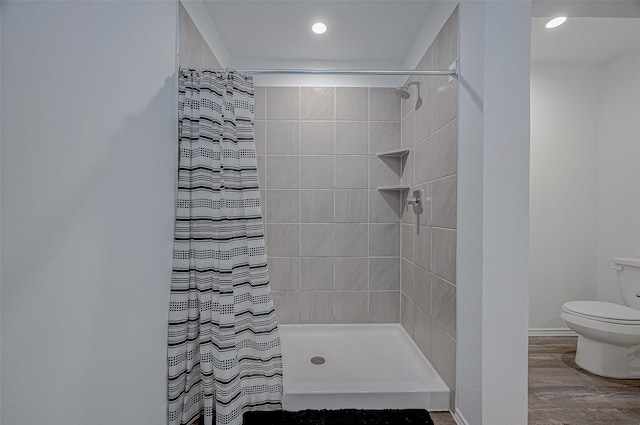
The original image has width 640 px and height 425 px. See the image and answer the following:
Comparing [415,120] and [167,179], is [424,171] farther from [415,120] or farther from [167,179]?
[167,179]

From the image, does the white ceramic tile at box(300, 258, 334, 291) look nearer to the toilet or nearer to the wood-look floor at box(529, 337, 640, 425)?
the wood-look floor at box(529, 337, 640, 425)

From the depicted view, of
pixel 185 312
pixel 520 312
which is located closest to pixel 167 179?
pixel 185 312

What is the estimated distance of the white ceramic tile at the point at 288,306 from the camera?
2.69 meters

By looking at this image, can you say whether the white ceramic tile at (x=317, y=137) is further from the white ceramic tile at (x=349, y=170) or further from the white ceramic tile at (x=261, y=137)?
the white ceramic tile at (x=261, y=137)

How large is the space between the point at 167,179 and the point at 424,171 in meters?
1.53

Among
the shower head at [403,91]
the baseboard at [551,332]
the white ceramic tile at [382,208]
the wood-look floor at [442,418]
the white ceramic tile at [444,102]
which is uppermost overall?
the shower head at [403,91]

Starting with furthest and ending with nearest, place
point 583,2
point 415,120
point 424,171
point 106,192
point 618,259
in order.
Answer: point 618,259
point 415,120
point 424,171
point 583,2
point 106,192

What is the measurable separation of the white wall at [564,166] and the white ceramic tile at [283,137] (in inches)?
83.0

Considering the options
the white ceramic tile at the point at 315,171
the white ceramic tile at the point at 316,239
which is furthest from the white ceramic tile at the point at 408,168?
the white ceramic tile at the point at 316,239

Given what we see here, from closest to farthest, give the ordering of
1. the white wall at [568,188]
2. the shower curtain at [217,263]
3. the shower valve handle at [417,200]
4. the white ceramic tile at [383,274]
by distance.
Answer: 1. the shower curtain at [217,263]
2. the shower valve handle at [417,200]
3. the white ceramic tile at [383,274]
4. the white wall at [568,188]

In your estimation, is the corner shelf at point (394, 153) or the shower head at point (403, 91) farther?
the corner shelf at point (394, 153)

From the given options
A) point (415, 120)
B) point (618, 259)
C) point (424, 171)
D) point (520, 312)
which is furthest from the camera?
point (618, 259)

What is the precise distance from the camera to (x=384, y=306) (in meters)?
2.71

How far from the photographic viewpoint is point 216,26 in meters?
2.19
